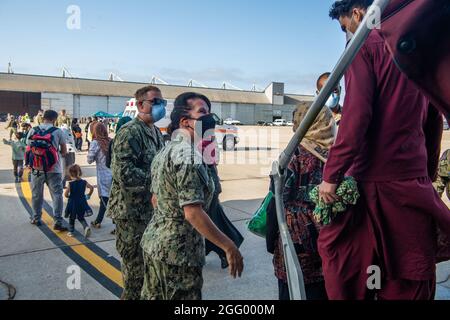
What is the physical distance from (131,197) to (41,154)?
3.10 m

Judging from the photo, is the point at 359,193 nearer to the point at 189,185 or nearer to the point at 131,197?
the point at 189,185

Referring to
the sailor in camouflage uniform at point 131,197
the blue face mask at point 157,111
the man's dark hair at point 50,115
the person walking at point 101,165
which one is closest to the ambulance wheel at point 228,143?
the person walking at point 101,165

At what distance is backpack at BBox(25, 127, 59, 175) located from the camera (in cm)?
575

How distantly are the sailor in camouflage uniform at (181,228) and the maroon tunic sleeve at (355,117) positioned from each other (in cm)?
74

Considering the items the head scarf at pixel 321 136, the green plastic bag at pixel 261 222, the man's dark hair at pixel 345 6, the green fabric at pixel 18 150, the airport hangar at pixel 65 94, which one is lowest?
the green plastic bag at pixel 261 222

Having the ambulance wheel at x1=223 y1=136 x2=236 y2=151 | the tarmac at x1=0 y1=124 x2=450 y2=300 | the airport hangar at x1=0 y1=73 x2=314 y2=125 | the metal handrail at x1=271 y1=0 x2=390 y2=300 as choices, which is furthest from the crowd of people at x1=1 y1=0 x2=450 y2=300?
the airport hangar at x1=0 y1=73 x2=314 y2=125

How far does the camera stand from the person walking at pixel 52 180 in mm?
5848

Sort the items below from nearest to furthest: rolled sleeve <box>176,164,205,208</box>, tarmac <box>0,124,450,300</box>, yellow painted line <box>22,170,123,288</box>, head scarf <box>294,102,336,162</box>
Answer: rolled sleeve <box>176,164,205,208</box> → head scarf <box>294,102,336,162</box> → tarmac <box>0,124,450,300</box> → yellow painted line <box>22,170,123,288</box>

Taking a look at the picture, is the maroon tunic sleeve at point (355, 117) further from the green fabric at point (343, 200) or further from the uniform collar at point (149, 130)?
the uniform collar at point (149, 130)

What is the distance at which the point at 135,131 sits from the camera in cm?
336

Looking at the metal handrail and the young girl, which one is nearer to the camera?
the metal handrail

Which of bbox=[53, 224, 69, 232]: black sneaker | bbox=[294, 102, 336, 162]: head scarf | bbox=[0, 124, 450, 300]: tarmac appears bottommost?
bbox=[0, 124, 450, 300]: tarmac

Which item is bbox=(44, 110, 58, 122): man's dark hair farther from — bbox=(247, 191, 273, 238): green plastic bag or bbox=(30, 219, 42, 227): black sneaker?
bbox=(247, 191, 273, 238): green plastic bag

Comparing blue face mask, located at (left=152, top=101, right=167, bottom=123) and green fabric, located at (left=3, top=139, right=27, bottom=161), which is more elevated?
blue face mask, located at (left=152, top=101, right=167, bottom=123)
